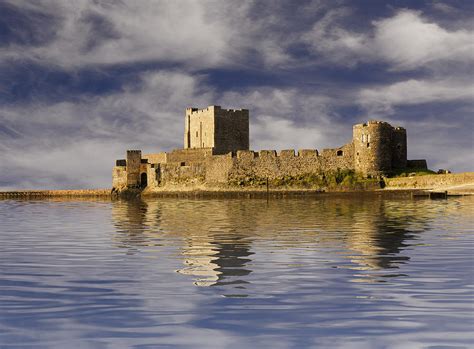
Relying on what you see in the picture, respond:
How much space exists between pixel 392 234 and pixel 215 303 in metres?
7.26

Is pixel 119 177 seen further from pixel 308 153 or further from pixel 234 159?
pixel 308 153

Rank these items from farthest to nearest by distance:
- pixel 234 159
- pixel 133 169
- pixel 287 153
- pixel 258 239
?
1. pixel 133 169
2. pixel 234 159
3. pixel 287 153
4. pixel 258 239

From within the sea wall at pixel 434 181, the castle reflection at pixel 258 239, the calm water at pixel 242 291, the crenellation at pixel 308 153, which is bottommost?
the calm water at pixel 242 291

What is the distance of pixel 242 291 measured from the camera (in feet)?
21.8

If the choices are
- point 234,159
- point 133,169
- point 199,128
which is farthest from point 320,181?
point 133,169

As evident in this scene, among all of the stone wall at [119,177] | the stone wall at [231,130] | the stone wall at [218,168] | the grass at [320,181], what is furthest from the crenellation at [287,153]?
the stone wall at [119,177]

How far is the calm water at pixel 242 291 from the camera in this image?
5016mm

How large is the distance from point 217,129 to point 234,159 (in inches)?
306

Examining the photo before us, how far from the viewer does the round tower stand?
3553 cm

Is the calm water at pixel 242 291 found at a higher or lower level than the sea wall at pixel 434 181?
lower

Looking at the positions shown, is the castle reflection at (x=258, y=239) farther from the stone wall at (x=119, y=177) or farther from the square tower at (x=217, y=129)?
the stone wall at (x=119, y=177)

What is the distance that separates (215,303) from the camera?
609 cm

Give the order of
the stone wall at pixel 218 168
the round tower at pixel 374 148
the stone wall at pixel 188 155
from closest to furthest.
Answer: the round tower at pixel 374 148, the stone wall at pixel 218 168, the stone wall at pixel 188 155

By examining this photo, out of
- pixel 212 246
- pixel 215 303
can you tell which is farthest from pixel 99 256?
pixel 215 303
